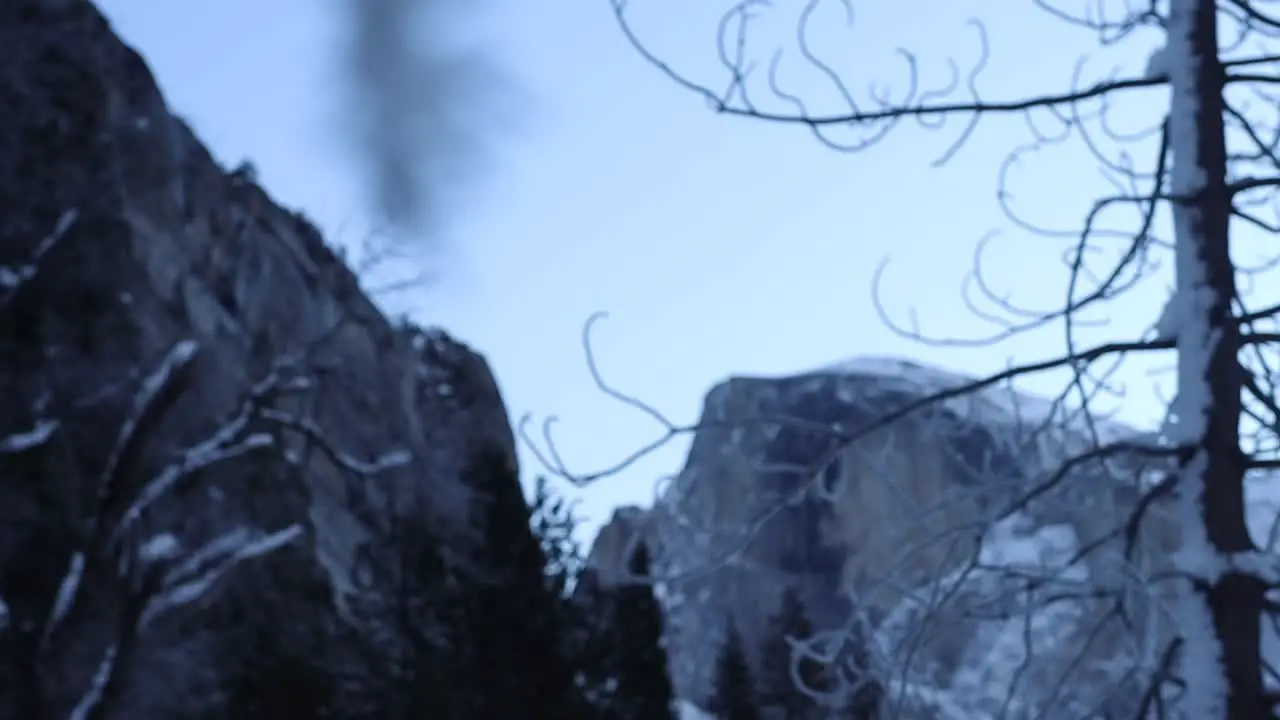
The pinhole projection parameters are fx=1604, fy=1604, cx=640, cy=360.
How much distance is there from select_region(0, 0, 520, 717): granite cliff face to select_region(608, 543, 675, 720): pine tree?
89.2 inches

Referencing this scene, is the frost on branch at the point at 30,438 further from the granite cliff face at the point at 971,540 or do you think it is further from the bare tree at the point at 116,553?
the granite cliff face at the point at 971,540

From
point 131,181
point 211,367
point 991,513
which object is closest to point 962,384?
point 991,513

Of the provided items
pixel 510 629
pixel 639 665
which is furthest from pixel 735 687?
A: pixel 510 629

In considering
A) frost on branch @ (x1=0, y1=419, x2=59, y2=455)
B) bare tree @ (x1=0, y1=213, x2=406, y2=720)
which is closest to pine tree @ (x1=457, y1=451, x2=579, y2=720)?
bare tree @ (x1=0, y1=213, x2=406, y2=720)

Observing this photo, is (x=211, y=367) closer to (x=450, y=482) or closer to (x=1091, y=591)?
Result: (x=450, y=482)

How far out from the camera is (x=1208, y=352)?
9.84ft

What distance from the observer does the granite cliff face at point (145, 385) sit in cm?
1548

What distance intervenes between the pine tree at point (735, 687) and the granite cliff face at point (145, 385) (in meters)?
4.51

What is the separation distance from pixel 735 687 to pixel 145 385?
9.75m

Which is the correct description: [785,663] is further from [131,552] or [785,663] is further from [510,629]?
[131,552]

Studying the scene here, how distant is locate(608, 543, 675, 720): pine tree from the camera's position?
17.3 metres

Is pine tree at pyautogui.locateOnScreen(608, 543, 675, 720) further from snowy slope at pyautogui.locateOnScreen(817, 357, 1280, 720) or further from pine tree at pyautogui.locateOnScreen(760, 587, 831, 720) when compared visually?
snowy slope at pyautogui.locateOnScreen(817, 357, 1280, 720)

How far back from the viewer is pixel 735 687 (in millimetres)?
22469

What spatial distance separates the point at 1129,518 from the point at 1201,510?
0.83 feet
